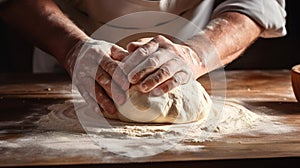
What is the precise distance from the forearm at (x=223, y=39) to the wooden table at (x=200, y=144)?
0.10m

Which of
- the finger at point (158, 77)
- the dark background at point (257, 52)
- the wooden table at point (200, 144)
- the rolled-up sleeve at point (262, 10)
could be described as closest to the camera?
the wooden table at point (200, 144)

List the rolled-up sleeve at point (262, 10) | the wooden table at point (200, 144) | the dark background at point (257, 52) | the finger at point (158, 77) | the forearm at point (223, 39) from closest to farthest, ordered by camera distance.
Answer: the wooden table at point (200, 144) < the finger at point (158, 77) < the forearm at point (223, 39) < the rolled-up sleeve at point (262, 10) < the dark background at point (257, 52)

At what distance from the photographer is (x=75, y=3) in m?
1.65

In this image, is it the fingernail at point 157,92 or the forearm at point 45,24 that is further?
the forearm at point 45,24

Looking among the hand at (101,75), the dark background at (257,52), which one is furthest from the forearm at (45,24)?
the dark background at (257,52)

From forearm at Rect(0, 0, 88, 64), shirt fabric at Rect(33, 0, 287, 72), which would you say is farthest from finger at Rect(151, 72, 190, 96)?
shirt fabric at Rect(33, 0, 287, 72)

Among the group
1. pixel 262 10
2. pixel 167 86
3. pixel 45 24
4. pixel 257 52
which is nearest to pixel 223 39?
pixel 262 10

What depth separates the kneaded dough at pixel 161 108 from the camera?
1177 millimetres

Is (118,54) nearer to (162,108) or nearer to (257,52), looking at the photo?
(162,108)

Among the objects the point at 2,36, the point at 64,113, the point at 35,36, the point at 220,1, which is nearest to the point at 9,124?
the point at 64,113

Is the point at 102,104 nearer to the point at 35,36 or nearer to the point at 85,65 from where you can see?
the point at 85,65

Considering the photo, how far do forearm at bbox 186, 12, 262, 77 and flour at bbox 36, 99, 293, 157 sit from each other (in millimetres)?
155

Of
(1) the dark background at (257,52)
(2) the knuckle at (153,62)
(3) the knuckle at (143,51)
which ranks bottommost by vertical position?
(1) the dark background at (257,52)

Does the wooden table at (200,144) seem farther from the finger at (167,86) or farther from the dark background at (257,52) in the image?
the dark background at (257,52)
